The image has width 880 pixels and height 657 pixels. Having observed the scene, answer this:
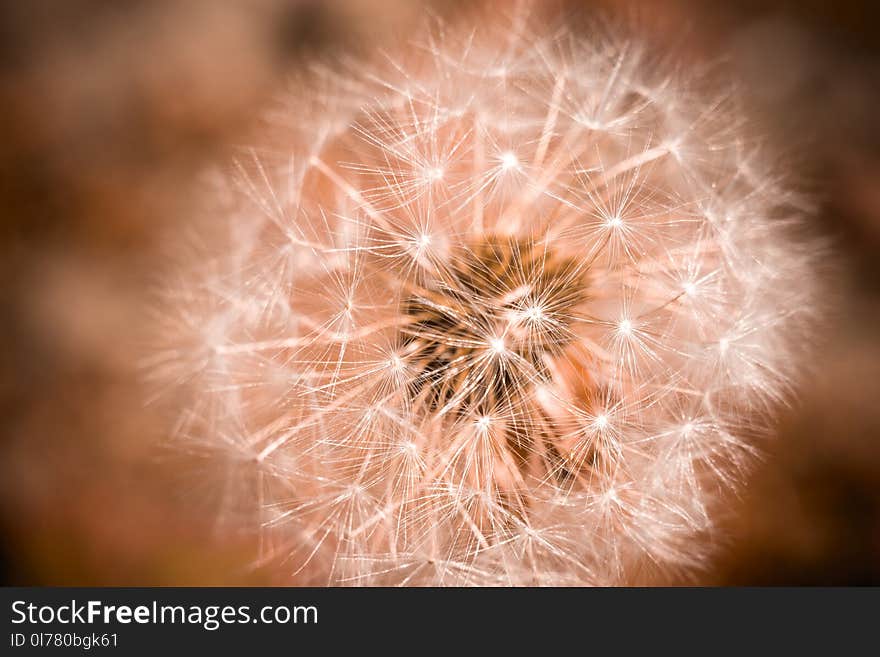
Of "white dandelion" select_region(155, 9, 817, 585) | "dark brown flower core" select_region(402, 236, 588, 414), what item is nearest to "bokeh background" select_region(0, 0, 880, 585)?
Result: "white dandelion" select_region(155, 9, 817, 585)

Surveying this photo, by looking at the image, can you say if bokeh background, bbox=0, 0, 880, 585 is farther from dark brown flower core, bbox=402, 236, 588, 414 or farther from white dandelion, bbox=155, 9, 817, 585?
dark brown flower core, bbox=402, 236, 588, 414

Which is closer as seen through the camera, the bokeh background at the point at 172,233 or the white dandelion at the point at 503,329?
the white dandelion at the point at 503,329

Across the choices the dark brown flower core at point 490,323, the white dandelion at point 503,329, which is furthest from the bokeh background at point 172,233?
the dark brown flower core at point 490,323

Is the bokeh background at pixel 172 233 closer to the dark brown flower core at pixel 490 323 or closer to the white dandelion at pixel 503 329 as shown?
the white dandelion at pixel 503 329

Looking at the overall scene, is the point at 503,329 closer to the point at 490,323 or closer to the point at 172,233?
the point at 490,323

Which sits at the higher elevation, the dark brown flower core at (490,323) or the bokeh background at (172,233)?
the bokeh background at (172,233)
